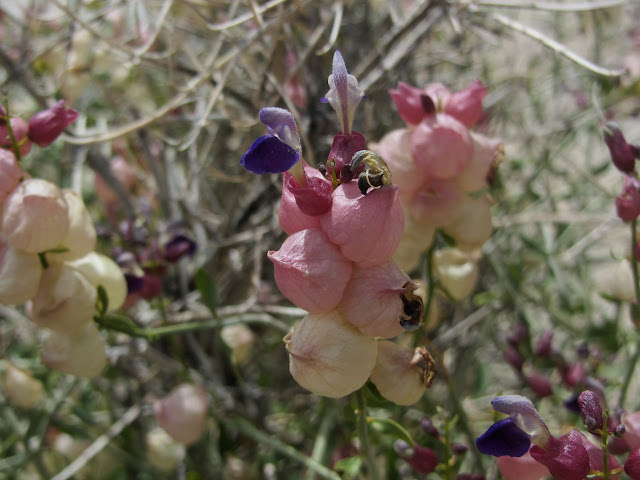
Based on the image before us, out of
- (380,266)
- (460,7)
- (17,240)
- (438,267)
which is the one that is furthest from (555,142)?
(17,240)

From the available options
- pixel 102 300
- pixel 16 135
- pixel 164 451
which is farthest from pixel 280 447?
pixel 16 135

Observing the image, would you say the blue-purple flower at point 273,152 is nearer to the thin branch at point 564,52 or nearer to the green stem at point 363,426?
the green stem at point 363,426

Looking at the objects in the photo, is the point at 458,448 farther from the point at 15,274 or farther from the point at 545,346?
the point at 15,274

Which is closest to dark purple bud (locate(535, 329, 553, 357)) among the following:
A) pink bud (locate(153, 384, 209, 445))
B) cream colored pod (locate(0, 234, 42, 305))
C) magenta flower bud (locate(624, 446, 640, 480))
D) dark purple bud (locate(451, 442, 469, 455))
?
dark purple bud (locate(451, 442, 469, 455))

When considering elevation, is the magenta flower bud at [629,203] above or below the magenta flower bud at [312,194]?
below

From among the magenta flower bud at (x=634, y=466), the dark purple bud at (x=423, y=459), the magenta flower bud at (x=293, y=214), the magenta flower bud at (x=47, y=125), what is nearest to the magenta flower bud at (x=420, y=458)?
the dark purple bud at (x=423, y=459)

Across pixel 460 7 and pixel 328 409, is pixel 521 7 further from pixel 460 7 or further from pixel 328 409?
pixel 328 409

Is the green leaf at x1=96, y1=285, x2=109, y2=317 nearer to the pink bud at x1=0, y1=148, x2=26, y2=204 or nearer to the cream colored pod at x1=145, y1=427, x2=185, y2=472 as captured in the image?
the pink bud at x1=0, y1=148, x2=26, y2=204
